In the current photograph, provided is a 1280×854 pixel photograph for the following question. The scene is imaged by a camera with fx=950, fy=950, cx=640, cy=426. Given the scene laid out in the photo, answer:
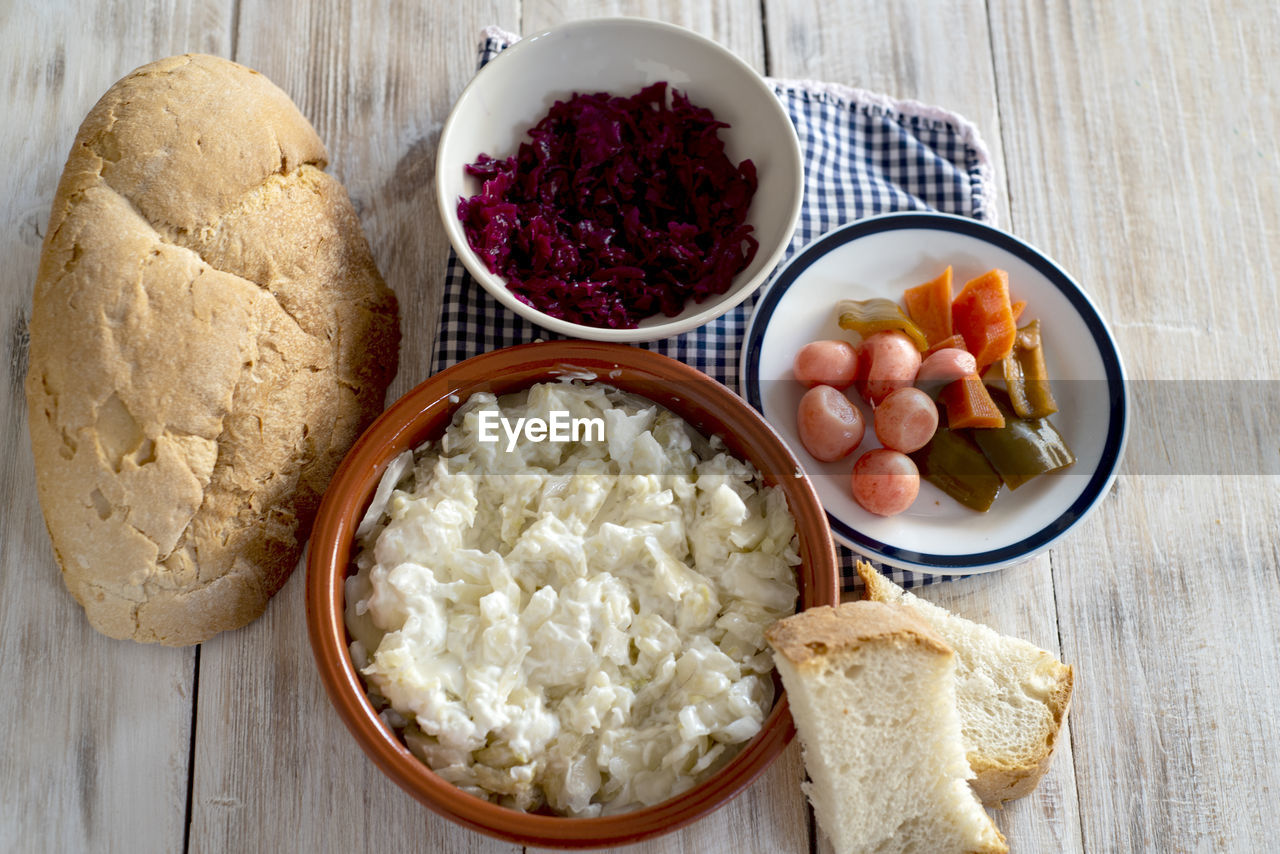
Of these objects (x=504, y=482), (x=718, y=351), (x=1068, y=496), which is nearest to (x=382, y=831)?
(x=504, y=482)

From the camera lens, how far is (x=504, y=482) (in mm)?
2133

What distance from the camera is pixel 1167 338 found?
2.74 metres

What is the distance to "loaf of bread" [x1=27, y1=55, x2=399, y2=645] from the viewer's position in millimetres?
2000

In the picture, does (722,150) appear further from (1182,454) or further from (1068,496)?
(1182,454)

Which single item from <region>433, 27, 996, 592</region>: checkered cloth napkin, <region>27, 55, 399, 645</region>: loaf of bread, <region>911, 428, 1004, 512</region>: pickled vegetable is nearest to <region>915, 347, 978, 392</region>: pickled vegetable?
<region>911, 428, 1004, 512</region>: pickled vegetable

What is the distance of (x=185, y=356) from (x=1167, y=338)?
259 cm

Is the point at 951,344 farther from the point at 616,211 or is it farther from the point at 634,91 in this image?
the point at 634,91

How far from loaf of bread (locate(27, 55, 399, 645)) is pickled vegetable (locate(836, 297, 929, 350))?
1260 millimetres

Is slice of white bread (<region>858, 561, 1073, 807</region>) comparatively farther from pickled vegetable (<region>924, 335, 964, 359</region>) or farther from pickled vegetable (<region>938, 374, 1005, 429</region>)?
pickled vegetable (<region>924, 335, 964, 359</region>)

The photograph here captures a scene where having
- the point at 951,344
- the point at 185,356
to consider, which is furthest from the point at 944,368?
the point at 185,356

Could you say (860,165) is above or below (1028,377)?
above

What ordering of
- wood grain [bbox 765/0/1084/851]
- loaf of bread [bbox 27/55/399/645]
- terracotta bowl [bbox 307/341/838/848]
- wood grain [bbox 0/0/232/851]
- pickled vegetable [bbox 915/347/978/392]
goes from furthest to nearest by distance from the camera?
wood grain [bbox 765/0/1084/851] → pickled vegetable [bbox 915/347/978/392] → wood grain [bbox 0/0/232/851] → loaf of bread [bbox 27/55/399/645] → terracotta bowl [bbox 307/341/838/848]

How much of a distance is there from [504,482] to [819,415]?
0.79 meters

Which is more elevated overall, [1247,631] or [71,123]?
[71,123]
